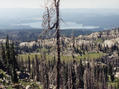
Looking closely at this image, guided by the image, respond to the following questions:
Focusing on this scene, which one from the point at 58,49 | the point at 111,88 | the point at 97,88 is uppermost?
the point at 58,49

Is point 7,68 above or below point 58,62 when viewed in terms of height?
below

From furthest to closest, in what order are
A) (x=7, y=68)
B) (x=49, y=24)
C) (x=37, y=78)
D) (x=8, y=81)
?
1. (x=37, y=78)
2. (x=7, y=68)
3. (x=8, y=81)
4. (x=49, y=24)

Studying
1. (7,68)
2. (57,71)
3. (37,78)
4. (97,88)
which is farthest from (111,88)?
(57,71)

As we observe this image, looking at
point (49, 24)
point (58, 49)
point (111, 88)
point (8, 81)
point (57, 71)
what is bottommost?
point (111, 88)

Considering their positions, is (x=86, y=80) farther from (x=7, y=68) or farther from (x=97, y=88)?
(x=7, y=68)

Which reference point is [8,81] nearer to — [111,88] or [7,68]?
[7,68]

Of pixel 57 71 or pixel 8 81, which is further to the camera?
pixel 8 81

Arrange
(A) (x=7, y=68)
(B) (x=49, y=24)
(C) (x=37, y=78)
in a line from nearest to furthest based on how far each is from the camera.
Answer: (B) (x=49, y=24)
(A) (x=7, y=68)
(C) (x=37, y=78)

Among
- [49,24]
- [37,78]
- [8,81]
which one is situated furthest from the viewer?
[37,78]

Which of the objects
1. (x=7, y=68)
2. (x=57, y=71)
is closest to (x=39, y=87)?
(x=7, y=68)
